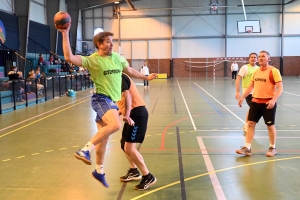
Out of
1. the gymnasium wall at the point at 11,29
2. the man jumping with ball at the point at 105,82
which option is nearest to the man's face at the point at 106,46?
the man jumping with ball at the point at 105,82

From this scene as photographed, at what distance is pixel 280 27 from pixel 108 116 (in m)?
36.9

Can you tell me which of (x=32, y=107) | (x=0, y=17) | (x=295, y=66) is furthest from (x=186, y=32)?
(x=32, y=107)

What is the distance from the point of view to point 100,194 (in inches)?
170

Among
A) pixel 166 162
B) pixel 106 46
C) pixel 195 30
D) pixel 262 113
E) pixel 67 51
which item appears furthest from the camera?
pixel 195 30

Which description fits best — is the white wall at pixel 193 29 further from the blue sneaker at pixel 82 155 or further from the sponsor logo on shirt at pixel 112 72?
the blue sneaker at pixel 82 155

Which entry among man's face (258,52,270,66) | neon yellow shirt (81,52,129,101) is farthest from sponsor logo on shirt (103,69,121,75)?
man's face (258,52,270,66)

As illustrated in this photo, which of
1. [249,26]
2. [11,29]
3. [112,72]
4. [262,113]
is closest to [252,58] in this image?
[262,113]

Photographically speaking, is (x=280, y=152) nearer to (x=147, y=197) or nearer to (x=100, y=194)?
(x=147, y=197)

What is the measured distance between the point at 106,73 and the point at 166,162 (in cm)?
246

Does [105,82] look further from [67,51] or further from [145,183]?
[145,183]

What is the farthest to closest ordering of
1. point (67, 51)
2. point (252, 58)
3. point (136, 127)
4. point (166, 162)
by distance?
point (252, 58) → point (166, 162) → point (136, 127) → point (67, 51)

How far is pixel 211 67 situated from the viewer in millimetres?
38312

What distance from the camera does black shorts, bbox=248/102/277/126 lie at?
600 centimetres

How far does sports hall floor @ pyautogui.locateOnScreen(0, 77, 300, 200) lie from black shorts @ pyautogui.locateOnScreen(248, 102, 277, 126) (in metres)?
0.69
